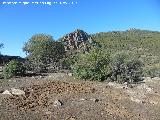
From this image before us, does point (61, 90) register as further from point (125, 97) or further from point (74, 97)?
point (125, 97)

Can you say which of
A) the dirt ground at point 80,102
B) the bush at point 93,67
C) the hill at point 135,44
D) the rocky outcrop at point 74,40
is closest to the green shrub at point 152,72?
the bush at point 93,67

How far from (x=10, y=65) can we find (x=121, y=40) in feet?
275

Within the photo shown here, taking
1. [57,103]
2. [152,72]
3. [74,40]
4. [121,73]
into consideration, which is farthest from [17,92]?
[74,40]

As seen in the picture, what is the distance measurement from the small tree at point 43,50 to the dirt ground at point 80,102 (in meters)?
24.7

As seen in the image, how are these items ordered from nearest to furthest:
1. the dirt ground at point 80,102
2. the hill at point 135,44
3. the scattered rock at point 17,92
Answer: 1. the dirt ground at point 80,102
2. the scattered rock at point 17,92
3. the hill at point 135,44

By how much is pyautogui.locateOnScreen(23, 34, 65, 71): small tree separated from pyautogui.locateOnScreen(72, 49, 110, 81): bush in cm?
1732

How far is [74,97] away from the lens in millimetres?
24500

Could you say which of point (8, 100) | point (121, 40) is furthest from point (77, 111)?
point (121, 40)

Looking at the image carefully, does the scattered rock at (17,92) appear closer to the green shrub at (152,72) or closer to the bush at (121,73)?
the bush at (121,73)

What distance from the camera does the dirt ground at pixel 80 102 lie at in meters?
20.4

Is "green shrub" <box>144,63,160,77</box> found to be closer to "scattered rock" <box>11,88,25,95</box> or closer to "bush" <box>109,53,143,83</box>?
"bush" <box>109,53,143,83</box>

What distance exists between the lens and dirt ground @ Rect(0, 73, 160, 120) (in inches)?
804

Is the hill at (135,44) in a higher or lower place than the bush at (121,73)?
higher

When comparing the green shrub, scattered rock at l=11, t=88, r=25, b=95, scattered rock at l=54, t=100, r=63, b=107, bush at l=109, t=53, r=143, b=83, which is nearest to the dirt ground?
scattered rock at l=54, t=100, r=63, b=107
